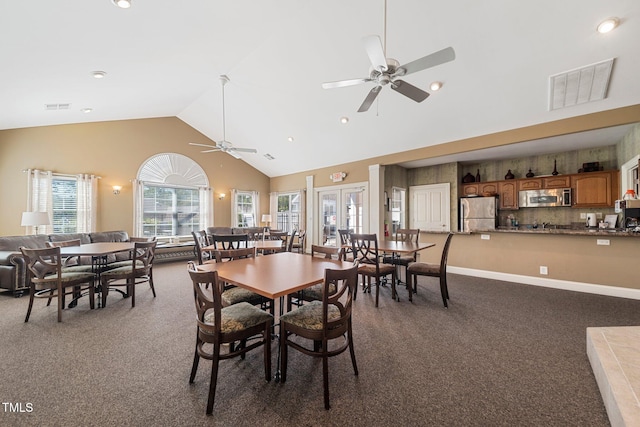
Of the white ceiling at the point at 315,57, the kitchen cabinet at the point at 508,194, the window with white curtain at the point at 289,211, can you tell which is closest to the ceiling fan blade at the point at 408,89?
the white ceiling at the point at 315,57

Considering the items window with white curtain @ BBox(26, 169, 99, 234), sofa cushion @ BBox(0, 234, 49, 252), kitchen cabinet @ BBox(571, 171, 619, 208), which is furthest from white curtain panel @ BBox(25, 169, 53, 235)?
kitchen cabinet @ BBox(571, 171, 619, 208)

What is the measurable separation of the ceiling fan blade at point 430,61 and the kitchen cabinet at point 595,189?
5148mm

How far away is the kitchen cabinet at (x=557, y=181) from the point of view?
544 cm

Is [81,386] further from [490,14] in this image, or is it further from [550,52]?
[550,52]

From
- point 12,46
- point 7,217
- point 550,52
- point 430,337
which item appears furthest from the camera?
point 7,217

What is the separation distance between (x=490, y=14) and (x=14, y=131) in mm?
9172

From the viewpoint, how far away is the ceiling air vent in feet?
10.6

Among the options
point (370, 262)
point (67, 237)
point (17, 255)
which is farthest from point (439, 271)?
point (67, 237)

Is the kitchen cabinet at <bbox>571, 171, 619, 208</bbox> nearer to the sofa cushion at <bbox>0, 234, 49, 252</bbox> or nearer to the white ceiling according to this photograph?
the white ceiling

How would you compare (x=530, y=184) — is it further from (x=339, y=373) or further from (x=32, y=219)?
(x=32, y=219)

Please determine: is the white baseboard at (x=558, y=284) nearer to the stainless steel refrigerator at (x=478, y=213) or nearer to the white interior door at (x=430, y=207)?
the stainless steel refrigerator at (x=478, y=213)

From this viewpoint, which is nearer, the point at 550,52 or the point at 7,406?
the point at 7,406

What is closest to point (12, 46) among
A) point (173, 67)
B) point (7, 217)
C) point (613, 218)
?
point (173, 67)

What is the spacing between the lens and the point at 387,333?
2826 millimetres
